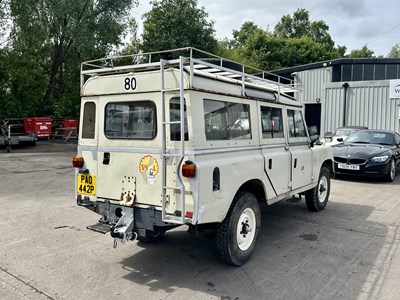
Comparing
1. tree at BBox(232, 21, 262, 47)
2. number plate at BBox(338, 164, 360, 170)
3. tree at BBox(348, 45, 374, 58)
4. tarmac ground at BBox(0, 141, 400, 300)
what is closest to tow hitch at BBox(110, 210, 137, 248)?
tarmac ground at BBox(0, 141, 400, 300)

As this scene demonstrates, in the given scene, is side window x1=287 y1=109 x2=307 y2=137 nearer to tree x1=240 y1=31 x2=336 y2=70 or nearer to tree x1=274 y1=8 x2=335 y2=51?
tree x1=240 y1=31 x2=336 y2=70

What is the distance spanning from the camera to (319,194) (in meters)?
7.03

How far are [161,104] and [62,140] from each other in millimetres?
18529

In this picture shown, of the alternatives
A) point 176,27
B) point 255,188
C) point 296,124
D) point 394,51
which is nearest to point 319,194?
point 296,124

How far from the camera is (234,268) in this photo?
431cm

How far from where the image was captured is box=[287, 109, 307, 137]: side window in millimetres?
5914

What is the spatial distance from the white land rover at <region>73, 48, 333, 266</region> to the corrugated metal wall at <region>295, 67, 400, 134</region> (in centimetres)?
1441

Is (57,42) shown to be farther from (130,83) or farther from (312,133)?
(130,83)

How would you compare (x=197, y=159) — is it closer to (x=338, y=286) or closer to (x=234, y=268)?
(x=234, y=268)

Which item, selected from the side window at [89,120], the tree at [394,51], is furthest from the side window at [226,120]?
the tree at [394,51]

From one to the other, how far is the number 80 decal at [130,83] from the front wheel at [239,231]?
181 cm

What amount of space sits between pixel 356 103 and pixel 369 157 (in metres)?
8.95

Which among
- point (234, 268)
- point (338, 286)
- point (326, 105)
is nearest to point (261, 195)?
point (234, 268)

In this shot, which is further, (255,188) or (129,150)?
(255,188)
